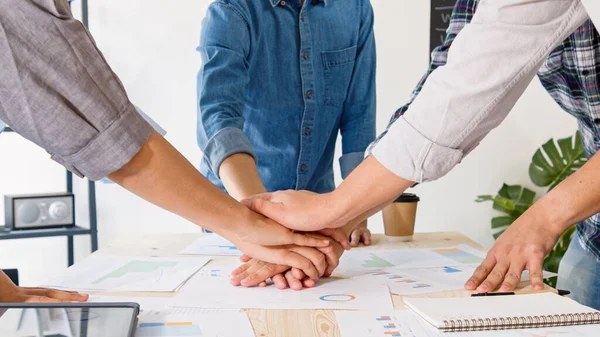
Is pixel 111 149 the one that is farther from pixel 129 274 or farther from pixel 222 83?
pixel 222 83

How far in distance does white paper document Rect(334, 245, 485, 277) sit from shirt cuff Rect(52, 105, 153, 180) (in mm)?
496

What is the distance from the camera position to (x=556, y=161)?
3.24 metres

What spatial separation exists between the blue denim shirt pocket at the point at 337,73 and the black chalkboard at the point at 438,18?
5.64 ft

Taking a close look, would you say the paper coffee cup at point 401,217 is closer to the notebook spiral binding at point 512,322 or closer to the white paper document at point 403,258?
the white paper document at point 403,258

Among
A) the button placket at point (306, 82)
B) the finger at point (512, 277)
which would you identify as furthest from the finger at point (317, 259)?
the button placket at point (306, 82)

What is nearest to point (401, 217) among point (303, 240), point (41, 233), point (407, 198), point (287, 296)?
point (407, 198)

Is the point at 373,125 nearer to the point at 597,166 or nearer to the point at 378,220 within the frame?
the point at 597,166

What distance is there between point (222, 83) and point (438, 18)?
7.13 ft

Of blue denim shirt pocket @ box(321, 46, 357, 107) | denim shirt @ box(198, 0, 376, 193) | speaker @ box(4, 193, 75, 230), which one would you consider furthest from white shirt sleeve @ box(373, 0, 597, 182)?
speaker @ box(4, 193, 75, 230)

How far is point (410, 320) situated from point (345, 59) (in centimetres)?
110

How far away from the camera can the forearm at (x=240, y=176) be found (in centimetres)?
150

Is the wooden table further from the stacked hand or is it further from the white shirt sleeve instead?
the white shirt sleeve

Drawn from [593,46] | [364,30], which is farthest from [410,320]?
[364,30]

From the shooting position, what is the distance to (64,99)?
34.6 inches
